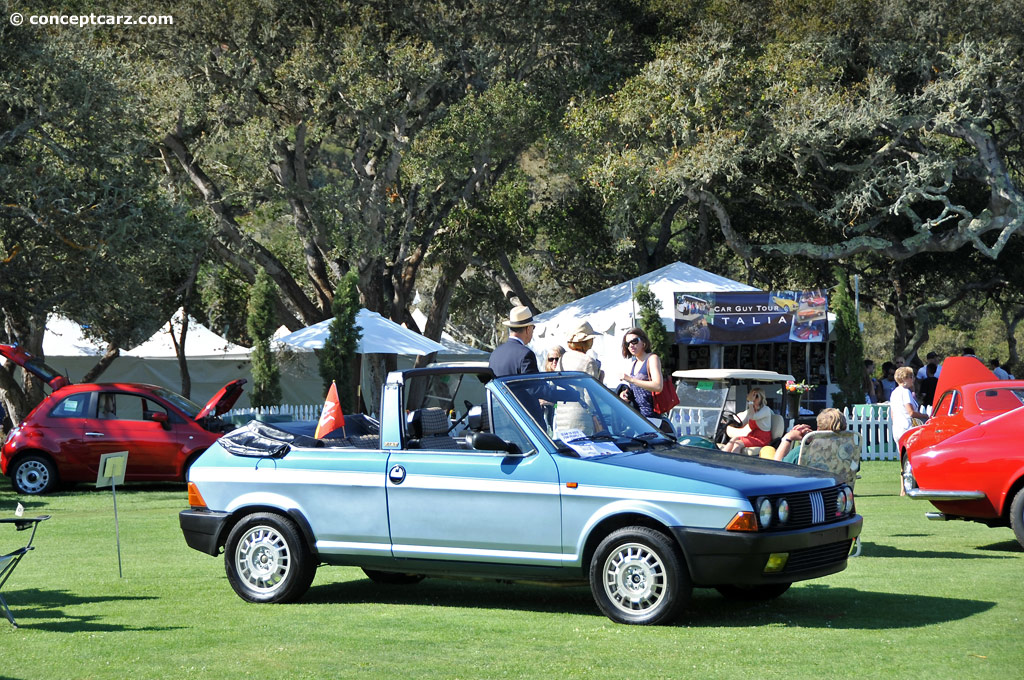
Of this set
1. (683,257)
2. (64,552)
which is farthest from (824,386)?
(64,552)

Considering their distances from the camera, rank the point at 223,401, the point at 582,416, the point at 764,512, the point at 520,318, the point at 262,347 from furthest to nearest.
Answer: the point at 262,347
the point at 223,401
the point at 520,318
the point at 582,416
the point at 764,512

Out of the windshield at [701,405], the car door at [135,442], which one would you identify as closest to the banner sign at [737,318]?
the windshield at [701,405]

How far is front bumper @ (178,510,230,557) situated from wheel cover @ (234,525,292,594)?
0.22 m

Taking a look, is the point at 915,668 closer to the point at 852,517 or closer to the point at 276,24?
the point at 852,517

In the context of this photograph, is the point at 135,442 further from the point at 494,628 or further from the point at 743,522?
the point at 743,522

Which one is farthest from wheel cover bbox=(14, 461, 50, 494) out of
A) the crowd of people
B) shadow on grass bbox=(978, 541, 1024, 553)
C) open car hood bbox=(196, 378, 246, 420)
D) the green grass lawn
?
shadow on grass bbox=(978, 541, 1024, 553)

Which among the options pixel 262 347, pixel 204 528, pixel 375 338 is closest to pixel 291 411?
pixel 262 347

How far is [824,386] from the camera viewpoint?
28688 millimetres

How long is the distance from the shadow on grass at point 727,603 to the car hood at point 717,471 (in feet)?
2.90

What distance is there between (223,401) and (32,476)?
10.2 ft

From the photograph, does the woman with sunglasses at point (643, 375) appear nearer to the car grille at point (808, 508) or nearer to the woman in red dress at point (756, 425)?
the woman in red dress at point (756, 425)

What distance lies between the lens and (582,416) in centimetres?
814

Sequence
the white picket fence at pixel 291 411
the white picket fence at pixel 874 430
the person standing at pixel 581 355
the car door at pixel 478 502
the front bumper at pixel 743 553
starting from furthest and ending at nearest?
the white picket fence at pixel 291 411 < the white picket fence at pixel 874 430 < the person standing at pixel 581 355 < the car door at pixel 478 502 < the front bumper at pixel 743 553

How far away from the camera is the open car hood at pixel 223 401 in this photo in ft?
60.8
